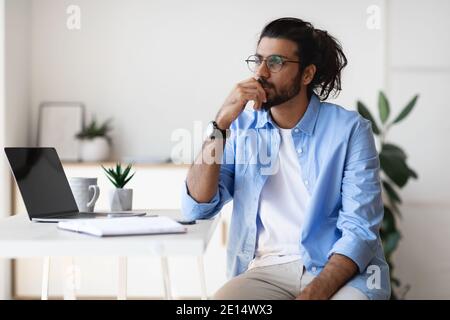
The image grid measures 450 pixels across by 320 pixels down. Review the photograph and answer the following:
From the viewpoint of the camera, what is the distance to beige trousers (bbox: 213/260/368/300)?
1.72m

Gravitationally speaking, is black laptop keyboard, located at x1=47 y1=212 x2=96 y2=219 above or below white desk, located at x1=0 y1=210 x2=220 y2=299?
below

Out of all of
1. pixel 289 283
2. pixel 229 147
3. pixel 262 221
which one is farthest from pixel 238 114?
pixel 289 283

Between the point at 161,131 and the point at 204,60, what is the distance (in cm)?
51

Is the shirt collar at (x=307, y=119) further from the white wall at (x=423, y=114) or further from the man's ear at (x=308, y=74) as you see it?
the white wall at (x=423, y=114)

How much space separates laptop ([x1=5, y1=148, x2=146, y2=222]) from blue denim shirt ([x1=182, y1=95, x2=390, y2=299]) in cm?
29

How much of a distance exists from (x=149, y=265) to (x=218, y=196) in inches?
85.3

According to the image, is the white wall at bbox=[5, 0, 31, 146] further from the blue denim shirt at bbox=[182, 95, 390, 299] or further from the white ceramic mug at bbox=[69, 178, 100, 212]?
the blue denim shirt at bbox=[182, 95, 390, 299]

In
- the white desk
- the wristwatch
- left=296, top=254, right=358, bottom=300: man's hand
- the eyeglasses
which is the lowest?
left=296, top=254, right=358, bottom=300: man's hand

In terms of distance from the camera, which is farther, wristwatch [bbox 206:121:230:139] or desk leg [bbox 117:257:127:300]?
desk leg [bbox 117:257:127:300]

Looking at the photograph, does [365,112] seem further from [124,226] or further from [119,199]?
[124,226]

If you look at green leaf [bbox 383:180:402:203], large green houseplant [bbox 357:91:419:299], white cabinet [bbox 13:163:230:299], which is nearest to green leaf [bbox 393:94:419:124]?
large green houseplant [bbox 357:91:419:299]

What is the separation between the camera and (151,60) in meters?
4.31

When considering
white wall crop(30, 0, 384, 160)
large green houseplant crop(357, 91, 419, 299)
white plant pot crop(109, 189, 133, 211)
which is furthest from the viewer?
white wall crop(30, 0, 384, 160)
